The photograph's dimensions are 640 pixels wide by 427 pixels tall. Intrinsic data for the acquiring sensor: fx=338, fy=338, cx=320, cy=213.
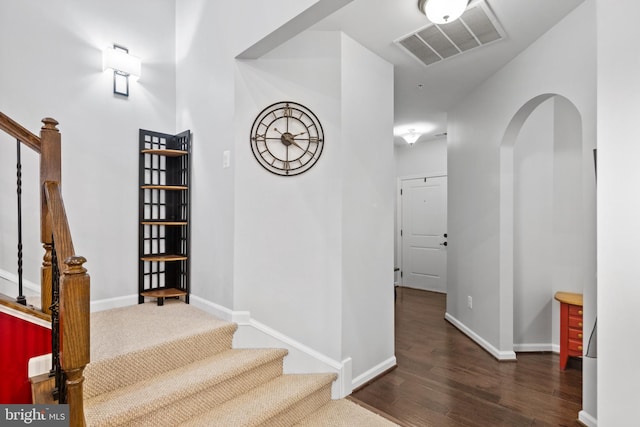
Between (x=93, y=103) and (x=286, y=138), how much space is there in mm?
1644

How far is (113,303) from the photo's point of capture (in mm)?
2877

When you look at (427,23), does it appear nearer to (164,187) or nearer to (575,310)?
(164,187)

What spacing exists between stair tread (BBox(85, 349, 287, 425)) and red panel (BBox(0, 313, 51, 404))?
1.05 feet

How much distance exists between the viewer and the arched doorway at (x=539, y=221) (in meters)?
3.24

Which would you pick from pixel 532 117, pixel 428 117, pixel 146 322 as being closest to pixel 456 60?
pixel 532 117

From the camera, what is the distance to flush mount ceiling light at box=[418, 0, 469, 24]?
2.06 metres

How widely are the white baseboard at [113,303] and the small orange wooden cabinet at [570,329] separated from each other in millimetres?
3797

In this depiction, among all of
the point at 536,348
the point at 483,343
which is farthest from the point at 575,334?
the point at 483,343

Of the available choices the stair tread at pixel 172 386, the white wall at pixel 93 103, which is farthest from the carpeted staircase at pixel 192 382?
the white wall at pixel 93 103

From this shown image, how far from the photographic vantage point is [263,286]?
102 inches

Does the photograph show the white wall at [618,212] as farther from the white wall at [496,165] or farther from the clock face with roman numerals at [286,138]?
the clock face with roman numerals at [286,138]

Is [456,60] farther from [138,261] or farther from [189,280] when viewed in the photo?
[138,261]

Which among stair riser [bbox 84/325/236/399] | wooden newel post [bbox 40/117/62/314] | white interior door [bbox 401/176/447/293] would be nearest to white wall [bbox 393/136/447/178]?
white interior door [bbox 401/176/447/293]

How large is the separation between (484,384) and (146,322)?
2642 millimetres
